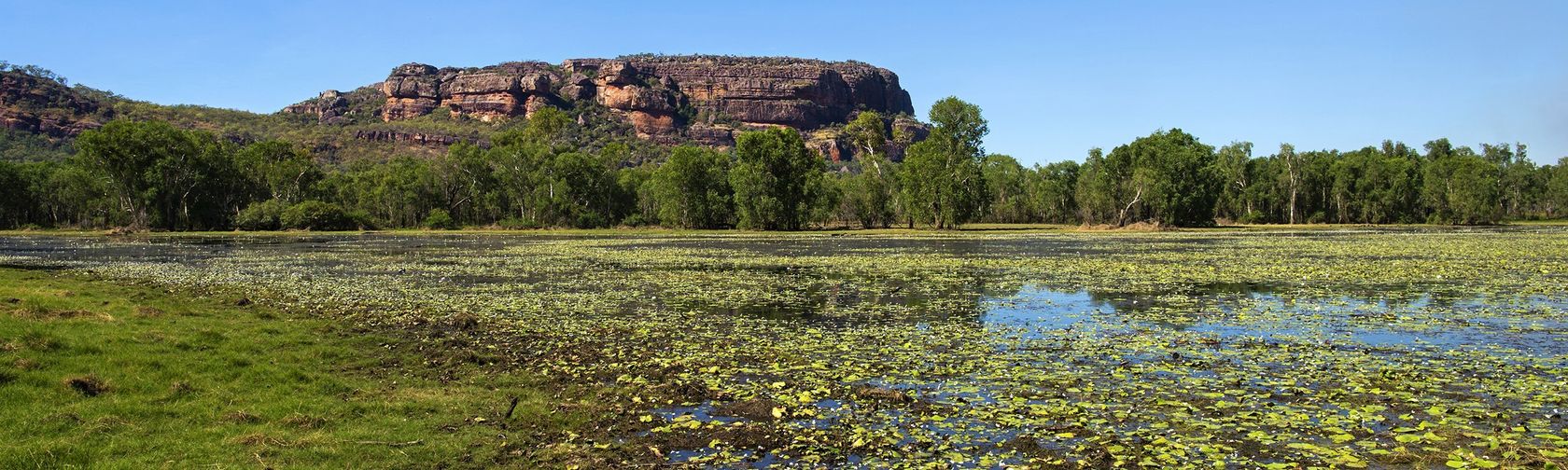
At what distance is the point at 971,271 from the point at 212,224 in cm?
11619

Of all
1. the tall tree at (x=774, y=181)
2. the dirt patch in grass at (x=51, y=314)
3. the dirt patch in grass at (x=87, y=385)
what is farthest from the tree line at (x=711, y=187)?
the dirt patch in grass at (x=87, y=385)

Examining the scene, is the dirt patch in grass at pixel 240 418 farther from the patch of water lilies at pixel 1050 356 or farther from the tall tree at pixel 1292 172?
the tall tree at pixel 1292 172

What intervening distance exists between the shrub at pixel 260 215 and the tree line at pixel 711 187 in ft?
0.82

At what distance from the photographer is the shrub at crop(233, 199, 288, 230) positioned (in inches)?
4311

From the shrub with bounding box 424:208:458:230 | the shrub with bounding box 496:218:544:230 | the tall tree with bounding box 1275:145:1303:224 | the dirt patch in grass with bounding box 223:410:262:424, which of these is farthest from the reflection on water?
the tall tree with bounding box 1275:145:1303:224

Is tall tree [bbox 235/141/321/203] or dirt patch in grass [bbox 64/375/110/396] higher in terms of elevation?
tall tree [bbox 235/141/321/203]

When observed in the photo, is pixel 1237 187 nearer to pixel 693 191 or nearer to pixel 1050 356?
pixel 693 191

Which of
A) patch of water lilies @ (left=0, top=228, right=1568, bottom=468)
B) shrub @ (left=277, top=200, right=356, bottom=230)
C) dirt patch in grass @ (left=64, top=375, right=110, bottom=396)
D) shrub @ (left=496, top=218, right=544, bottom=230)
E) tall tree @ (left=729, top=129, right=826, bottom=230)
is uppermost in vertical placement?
tall tree @ (left=729, top=129, right=826, bottom=230)

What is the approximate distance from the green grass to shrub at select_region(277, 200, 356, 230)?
103 metres

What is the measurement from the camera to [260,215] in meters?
110

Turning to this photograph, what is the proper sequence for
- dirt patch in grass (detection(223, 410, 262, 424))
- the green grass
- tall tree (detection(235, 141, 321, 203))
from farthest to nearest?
tall tree (detection(235, 141, 321, 203))
dirt patch in grass (detection(223, 410, 262, 424))
the green grass

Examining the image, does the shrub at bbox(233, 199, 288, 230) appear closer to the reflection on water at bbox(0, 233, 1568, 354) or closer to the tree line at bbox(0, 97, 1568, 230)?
the tree line at bbox(0, 97, 1568, 230)

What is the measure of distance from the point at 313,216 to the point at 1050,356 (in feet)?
382

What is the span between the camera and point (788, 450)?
9.76 metres
